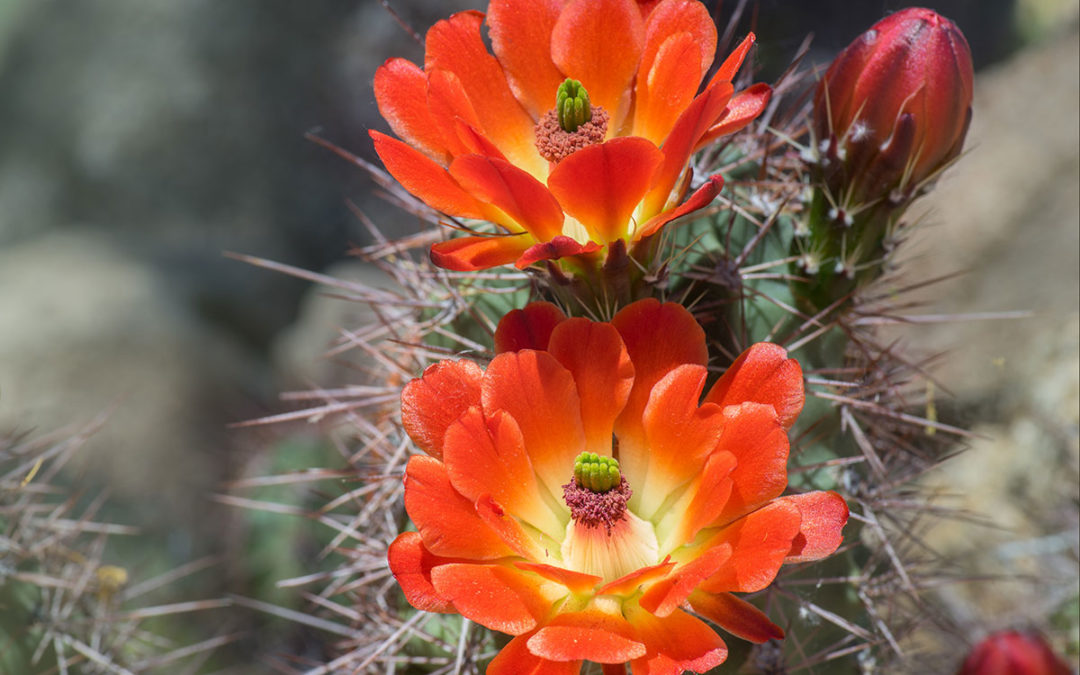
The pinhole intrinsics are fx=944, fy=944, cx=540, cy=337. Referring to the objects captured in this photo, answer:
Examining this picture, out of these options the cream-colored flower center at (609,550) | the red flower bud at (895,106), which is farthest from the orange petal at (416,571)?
the red flower bud at (895,106)

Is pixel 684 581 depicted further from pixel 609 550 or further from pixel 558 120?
pixel 558 120

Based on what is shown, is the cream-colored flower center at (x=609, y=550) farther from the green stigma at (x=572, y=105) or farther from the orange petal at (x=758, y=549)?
the green stigma at (x=572, y=105)

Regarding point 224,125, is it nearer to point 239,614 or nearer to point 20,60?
point 20,60

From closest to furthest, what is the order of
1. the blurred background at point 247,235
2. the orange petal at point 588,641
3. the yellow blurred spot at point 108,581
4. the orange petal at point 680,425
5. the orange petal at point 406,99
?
the orange petal at point 588,641, the orange petal at point 680,425, the orange petal at point 406,99, the yellow blurred spot at point 108,581, the blurred background at point 247,235

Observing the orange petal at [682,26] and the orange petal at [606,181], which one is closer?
the orange petal at [606,181]

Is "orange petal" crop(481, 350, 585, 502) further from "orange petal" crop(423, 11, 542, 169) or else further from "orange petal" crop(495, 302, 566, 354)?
"orange petal" crop(423, 11, 542, 169)

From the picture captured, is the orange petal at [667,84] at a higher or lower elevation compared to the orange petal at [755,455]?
higher

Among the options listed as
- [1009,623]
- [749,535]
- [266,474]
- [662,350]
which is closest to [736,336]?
[662,350]
